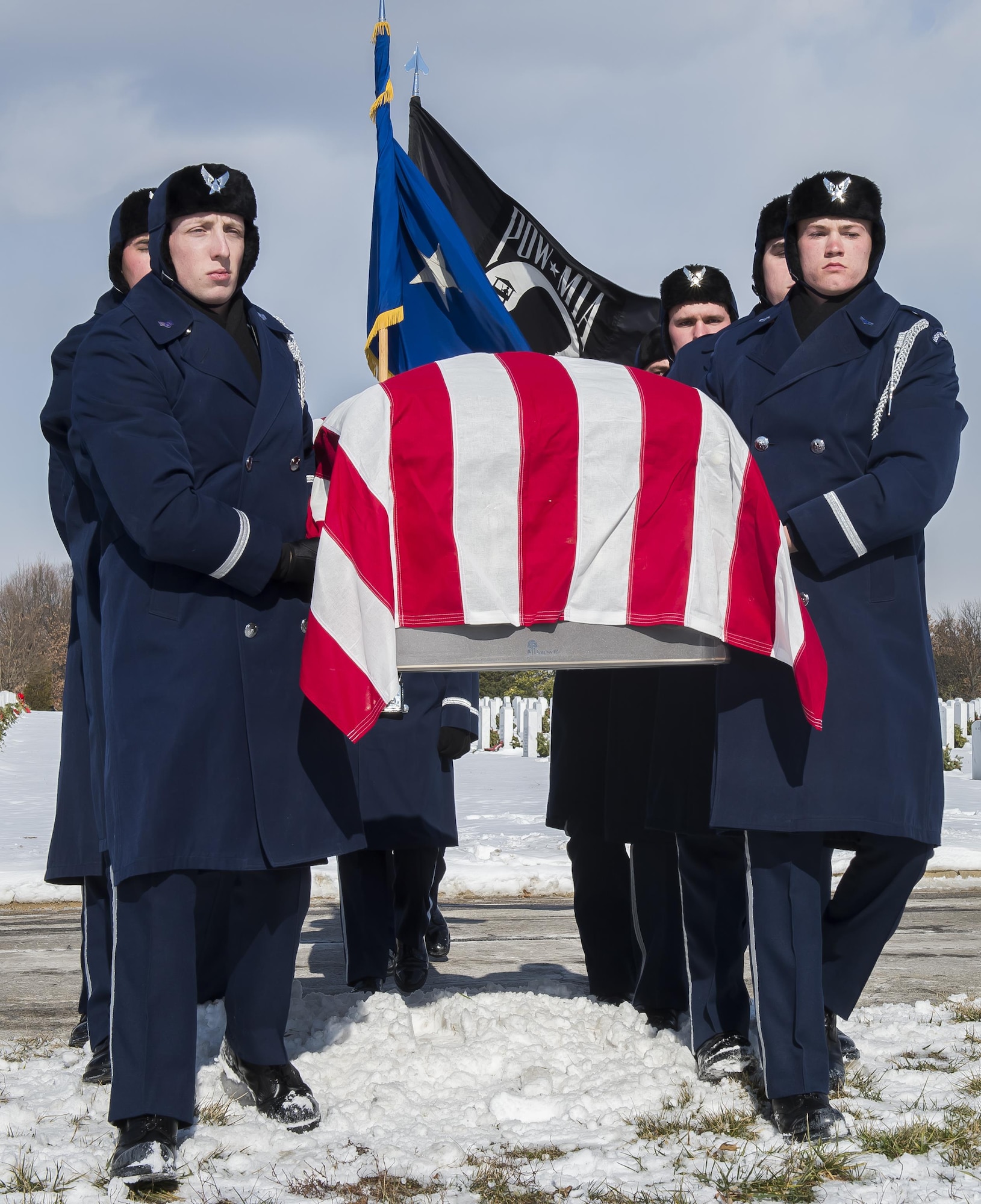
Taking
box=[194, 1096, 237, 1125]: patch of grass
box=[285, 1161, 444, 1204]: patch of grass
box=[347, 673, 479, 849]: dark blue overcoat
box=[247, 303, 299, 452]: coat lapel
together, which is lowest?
box=[194, 1096, 237, 1125]: patch of grass

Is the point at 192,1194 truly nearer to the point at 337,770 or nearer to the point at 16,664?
the point at 337,770

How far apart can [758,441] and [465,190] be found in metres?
5.12

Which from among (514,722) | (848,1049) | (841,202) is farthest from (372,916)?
(514,722)

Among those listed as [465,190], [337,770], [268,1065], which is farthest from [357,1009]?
[465,190]

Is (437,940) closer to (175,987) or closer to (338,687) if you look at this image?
(175,987)

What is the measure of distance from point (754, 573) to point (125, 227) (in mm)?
2167

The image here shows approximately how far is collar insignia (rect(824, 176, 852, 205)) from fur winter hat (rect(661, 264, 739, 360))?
1150mm

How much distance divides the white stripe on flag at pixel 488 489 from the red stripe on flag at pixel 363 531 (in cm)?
16

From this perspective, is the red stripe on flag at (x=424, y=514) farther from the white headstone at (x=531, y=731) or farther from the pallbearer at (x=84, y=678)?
the white headstone at (x=531, y=731)

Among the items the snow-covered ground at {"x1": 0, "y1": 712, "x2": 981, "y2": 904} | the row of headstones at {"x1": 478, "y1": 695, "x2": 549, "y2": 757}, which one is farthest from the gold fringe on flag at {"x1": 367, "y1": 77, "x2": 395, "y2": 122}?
the row of headstones at {"x1": 478, "y1": 695, "x2": 549, "y2": 757}

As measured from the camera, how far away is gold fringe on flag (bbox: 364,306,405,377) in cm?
616

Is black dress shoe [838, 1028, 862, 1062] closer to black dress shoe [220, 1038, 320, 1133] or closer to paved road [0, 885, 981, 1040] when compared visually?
paved road [0, 885, 981, 1040]

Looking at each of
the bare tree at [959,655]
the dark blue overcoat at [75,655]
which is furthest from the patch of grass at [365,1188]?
the bare tree at [959,655]

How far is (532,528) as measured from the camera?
2932 millimetres
